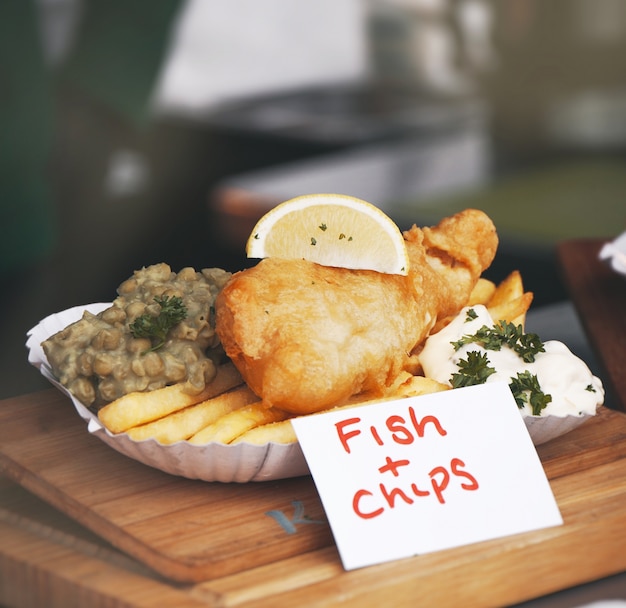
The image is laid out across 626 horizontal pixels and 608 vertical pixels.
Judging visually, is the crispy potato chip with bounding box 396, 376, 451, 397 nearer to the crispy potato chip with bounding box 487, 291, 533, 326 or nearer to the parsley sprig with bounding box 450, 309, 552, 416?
the parsley sprig with bounding box 450, 309, 552, 416

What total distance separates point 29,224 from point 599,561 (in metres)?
3.31

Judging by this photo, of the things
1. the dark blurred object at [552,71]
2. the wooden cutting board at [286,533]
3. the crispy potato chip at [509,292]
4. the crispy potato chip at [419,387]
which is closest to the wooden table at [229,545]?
the wooden cutting board at [286,533]

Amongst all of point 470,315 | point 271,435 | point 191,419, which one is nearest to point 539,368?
point 470,315

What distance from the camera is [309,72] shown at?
670 cm

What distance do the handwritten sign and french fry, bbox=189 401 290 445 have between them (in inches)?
3.8

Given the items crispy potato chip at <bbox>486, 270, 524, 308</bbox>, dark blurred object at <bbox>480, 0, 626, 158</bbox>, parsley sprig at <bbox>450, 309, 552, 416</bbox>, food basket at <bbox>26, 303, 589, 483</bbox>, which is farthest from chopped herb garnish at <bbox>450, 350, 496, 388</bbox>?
dark blurred object at <bbox>480, 0, 626, 158</bbox>

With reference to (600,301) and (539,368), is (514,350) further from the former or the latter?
(600,301)

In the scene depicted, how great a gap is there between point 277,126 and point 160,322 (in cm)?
518

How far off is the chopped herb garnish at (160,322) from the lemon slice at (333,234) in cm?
16

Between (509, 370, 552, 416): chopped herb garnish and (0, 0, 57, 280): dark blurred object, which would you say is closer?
(509, 370, 552, 416): chopped herb garnish

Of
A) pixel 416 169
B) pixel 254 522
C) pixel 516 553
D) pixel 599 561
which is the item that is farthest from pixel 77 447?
pixel 416 169

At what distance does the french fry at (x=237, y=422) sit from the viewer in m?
1.41

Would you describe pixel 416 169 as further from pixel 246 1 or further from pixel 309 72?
pixel 246 1

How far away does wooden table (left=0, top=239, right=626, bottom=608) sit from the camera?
125cm
